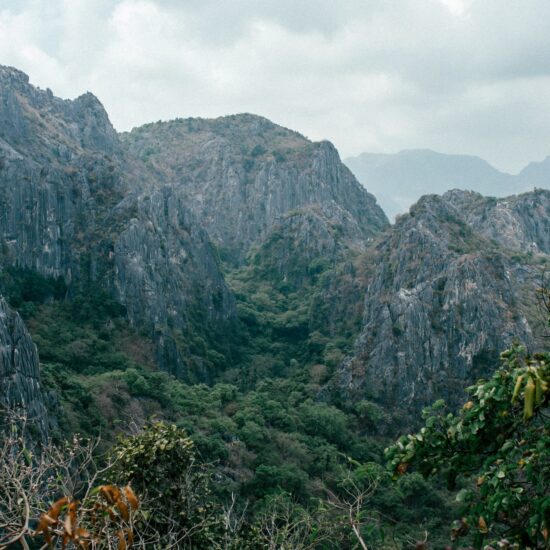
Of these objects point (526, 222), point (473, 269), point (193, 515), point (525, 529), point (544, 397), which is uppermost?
point (526, 222)

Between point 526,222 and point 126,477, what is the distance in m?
78.5

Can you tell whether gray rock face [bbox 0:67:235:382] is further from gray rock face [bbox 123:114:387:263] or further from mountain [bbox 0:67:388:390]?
gray rock face [bbox 123:114:387:263]

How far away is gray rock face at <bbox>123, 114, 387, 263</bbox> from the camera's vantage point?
98.5 meters

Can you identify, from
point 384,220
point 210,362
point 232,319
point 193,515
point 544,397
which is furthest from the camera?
point 384,220

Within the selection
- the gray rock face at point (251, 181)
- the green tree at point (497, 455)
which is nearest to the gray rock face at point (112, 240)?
the gray rock face at point (251, 181)

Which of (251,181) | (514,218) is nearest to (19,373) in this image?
(514,218)

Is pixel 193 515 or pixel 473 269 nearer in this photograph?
pixel 193 515

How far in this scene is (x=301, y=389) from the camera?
155 ft

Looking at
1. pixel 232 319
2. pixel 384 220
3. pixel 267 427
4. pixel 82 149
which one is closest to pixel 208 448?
pixel 267 427

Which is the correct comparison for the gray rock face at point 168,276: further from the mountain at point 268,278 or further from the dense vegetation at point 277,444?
the dense vegetation at point 277,444

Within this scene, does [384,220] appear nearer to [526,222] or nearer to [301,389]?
[526,222]

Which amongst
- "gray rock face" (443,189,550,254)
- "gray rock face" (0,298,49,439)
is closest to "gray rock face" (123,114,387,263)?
"gray rock face" (443,189,550,254)

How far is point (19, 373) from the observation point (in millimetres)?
27500

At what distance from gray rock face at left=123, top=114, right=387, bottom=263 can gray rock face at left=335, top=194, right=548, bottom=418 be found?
134 ft
